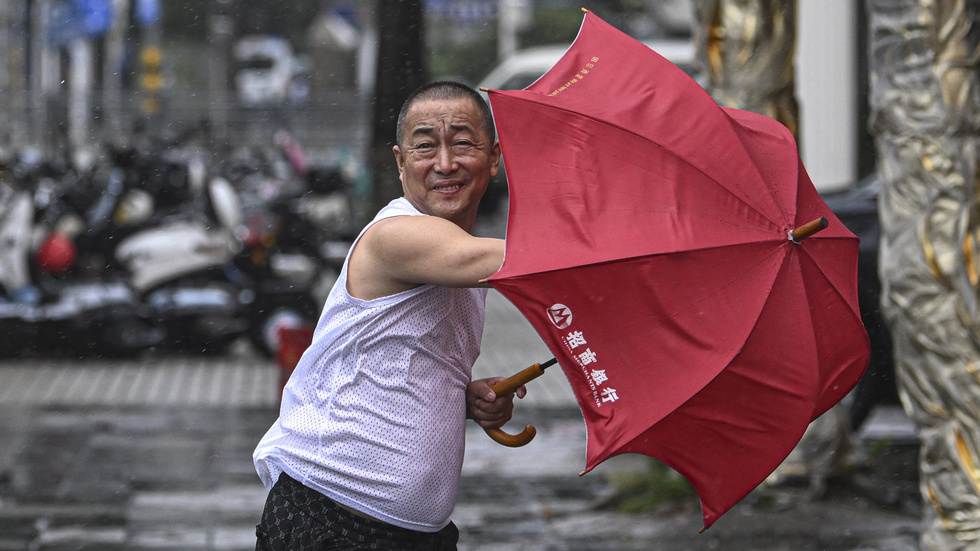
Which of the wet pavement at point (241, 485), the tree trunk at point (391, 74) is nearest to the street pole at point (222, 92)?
the tree trunk at point (391, 74)

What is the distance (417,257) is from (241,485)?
4.92 m

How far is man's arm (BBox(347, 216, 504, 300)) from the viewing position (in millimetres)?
2588

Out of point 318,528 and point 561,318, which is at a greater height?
point 561,318

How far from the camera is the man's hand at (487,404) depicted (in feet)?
9.59

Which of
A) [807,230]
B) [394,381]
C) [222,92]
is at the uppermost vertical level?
[807,230]

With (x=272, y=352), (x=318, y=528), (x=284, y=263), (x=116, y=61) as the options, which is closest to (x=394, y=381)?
(x=318, y=528)

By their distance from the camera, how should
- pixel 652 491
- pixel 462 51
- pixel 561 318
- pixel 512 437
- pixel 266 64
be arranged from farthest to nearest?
pixel 266 64 < pixel 462 51 < pixel 652 491 < pixel 512 437 < pixel 561 318

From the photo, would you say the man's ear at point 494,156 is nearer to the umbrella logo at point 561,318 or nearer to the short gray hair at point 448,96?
the short gray hair at point 448,96

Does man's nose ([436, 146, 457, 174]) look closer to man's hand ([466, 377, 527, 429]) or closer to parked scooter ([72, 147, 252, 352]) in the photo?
man's hand ([466, 377, 527, 429])

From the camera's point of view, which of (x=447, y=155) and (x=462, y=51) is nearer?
(x=447, y=155)

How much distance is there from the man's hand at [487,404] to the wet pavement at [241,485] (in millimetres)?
3309

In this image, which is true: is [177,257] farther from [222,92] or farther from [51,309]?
[222,92]

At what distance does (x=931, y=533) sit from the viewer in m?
5.24

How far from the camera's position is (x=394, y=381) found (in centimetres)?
275
